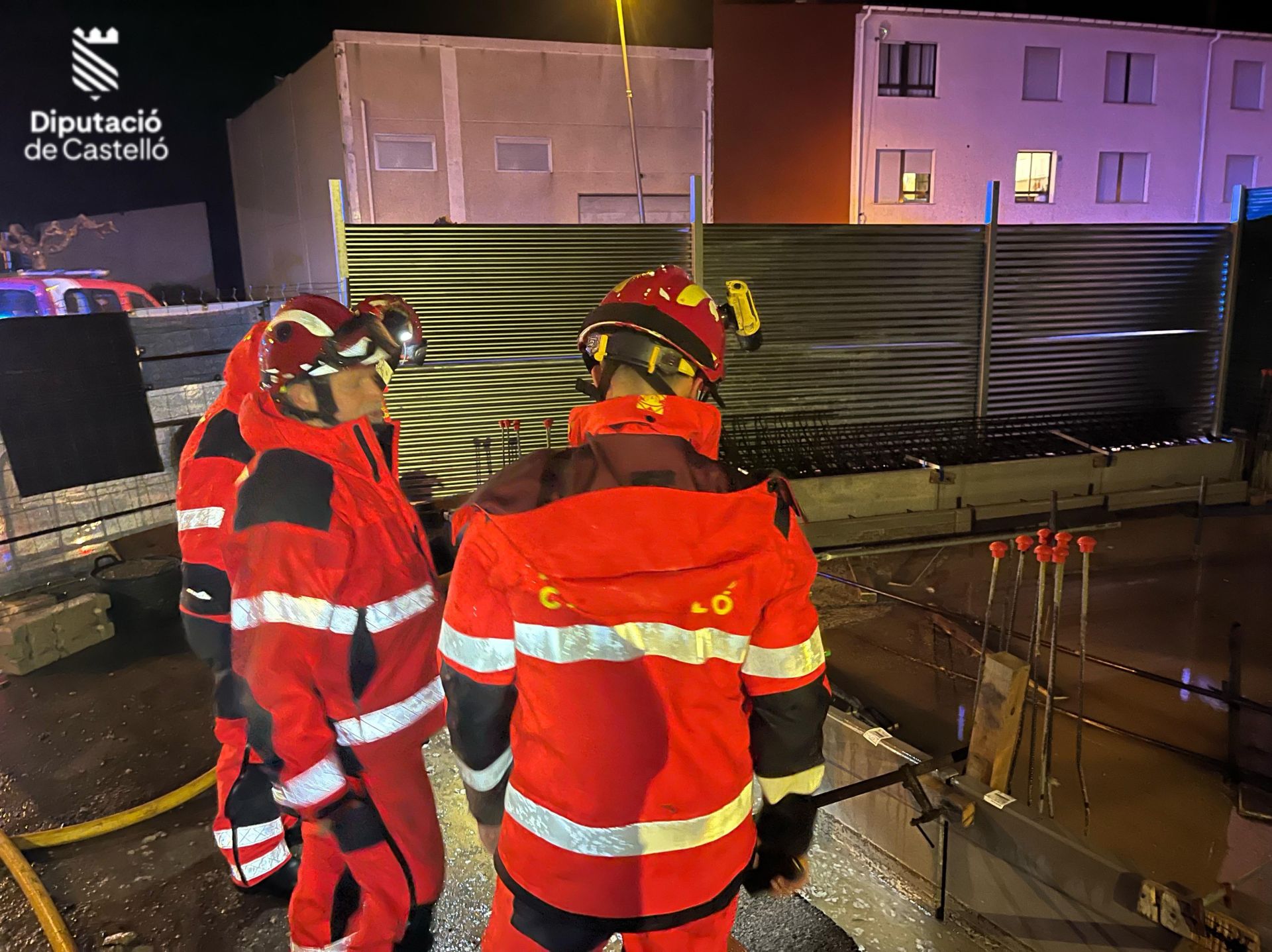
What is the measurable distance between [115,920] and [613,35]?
19.8 meters

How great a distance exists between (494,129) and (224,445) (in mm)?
17200

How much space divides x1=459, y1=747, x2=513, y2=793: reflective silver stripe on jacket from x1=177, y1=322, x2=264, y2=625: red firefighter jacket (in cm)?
152

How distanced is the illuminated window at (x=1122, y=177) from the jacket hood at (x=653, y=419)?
26236 millimetres

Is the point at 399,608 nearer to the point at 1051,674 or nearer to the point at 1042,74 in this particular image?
the point at 1051,674

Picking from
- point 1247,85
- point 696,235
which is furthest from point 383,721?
point 1247,85

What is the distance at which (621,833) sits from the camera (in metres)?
1.70

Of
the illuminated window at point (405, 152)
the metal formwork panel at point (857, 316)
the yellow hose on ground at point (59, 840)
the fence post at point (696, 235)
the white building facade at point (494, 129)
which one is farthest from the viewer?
the illuminated window at point (405, 152)

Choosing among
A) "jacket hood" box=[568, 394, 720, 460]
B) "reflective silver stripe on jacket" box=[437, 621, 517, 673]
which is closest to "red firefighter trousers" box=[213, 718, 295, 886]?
"reflective silver stripe on jacket" box=[437, 621, 517, 673]

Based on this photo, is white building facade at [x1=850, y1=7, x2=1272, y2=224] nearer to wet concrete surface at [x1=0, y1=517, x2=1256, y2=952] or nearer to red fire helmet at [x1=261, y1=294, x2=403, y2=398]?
wet concrete surface at [x1=0, y1=517, x2=1256, y2=952]

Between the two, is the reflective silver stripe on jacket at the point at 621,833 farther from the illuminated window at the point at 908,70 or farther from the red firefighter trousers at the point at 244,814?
the illuminated window at the point at 908,70

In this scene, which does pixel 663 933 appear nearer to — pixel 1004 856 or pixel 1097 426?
pixel 1004 856

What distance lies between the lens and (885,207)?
21.2m

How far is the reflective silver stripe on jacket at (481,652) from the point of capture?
173cm

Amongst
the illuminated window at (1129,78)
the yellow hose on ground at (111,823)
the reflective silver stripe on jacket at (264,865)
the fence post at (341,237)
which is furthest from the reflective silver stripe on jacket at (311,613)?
the illuminated window at (1129,78)
